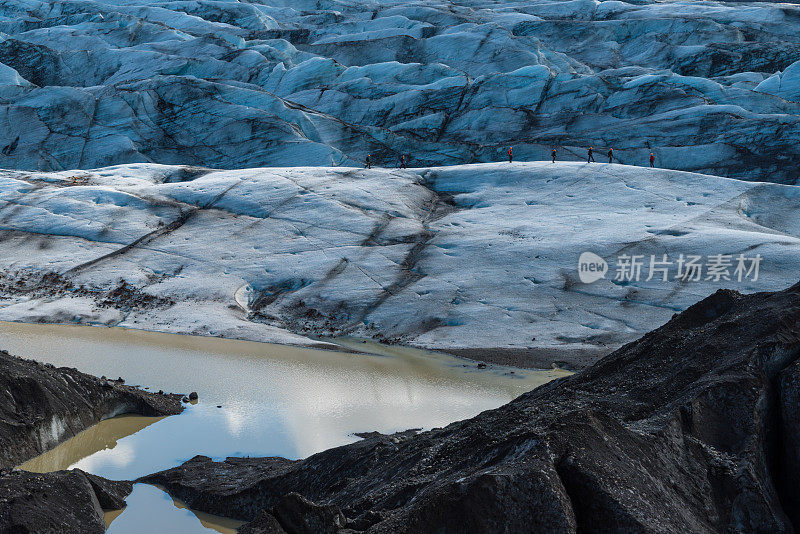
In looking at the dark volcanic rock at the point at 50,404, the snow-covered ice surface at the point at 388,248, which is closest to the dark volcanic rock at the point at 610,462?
the dark volcanic rock at the point at 50,404

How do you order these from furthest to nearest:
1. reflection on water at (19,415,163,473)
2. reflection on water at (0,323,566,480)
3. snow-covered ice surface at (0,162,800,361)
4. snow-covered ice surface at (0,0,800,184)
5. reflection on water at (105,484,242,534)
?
snow-covered ice surface at (0,0,800,184)
snow-covered ice surface at (0,162,800,361)
reflection on water at (0,323,566,480)
reflection on water at (19,415,163,473)
reflection on water at (105,484,242,534)

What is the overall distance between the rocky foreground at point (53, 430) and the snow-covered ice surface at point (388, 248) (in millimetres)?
7553

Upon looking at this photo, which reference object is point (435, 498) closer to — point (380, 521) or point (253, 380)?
point (380, 521)

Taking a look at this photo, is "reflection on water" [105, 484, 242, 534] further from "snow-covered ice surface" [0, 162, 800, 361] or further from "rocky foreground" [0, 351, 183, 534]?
"snow-covered ice surface" [0, 162, 800, 361]

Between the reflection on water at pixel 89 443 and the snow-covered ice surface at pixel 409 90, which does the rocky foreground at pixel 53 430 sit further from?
the snow-covered ice surface at pixel 409 90

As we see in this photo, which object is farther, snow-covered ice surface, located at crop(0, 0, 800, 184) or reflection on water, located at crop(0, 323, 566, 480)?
snow-covered ice surface, located at crop(0, 0, 800, 184)

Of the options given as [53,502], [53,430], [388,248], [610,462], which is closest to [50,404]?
[53,430]

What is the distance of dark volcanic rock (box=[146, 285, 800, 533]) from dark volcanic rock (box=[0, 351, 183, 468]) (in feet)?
11.5

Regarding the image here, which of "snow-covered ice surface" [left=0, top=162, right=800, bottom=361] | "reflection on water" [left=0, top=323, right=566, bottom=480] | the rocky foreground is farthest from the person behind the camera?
"snow-covered ice surface" [left=0, top=162, right=800, bottom=361]

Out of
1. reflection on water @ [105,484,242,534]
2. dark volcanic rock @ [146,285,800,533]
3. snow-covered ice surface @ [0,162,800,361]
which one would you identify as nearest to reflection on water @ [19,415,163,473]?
reflection on water @ [105,484,242,534]

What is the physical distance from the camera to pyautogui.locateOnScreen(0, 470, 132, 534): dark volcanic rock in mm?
9930

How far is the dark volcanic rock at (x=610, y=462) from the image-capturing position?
7.65 metres

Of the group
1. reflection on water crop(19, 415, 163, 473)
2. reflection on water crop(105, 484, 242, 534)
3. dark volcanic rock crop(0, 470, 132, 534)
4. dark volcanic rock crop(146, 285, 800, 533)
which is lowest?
reflection on water crop(19, 415, 163, 473)

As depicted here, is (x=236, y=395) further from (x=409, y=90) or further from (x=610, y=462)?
(x=409, y=90)
